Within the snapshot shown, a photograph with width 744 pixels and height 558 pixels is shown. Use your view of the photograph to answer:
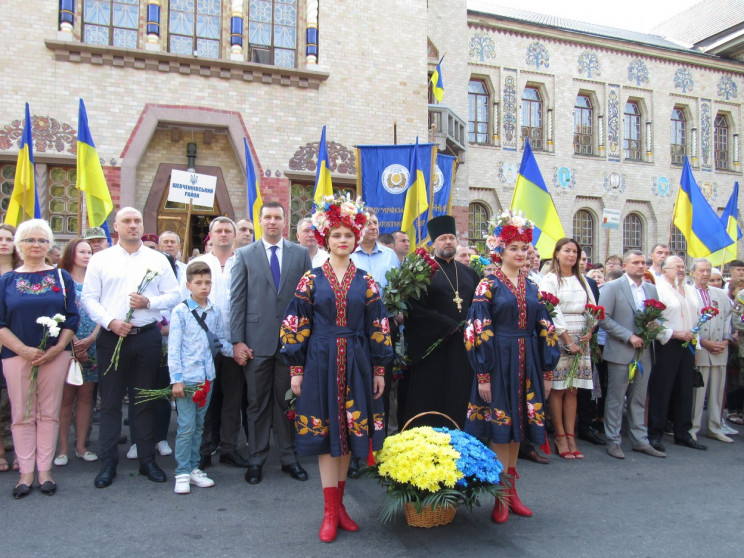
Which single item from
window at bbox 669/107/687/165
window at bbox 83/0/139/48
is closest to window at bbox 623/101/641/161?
window at bbox 669/107/687/165

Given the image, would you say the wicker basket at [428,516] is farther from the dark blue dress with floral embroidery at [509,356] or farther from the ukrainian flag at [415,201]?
the ukrainian flag at [415,201]

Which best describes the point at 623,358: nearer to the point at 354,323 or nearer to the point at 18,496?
the point at 354,323

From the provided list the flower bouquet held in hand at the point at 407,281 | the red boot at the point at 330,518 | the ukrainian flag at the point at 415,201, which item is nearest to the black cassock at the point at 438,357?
the flower bouquet held in hand at the point at 407,281

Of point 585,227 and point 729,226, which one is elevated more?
point 585,227

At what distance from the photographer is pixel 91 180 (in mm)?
8438

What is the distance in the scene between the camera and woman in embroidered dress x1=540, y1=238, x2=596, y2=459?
234 inches

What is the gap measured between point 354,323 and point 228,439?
226 centimetres

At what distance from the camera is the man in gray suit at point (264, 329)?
508 centimetres

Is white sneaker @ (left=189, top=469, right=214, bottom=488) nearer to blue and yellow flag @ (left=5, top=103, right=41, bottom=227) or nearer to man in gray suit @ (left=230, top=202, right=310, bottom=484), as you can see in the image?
man in gray suit @ (left=230, top=202, right=310, bottom=484)

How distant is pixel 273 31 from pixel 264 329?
10.8 meters

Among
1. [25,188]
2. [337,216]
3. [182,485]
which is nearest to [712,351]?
[337,216]

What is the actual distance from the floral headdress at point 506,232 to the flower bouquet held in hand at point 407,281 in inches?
35.1

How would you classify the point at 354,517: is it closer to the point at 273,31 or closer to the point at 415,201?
the point at 415,201

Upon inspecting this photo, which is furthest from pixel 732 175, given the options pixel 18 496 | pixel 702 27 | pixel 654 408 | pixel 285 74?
pixel 18 496
